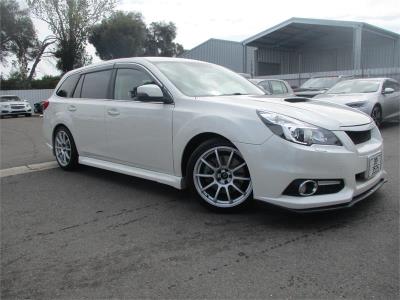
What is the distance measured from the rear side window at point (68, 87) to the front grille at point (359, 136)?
4.13 meters

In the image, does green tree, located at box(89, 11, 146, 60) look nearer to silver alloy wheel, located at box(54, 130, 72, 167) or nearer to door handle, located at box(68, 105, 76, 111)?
silver alloy wheel, located at box(54, 130, 72, 167)

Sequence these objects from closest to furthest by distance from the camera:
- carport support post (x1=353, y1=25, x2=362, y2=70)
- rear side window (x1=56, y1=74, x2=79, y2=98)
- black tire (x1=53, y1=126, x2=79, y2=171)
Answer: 1. black tire (x1=53, y1=126, x2=79, y2=171)
2. rear side window (x1=56, y1=74, x2=79, y2=98)
3. carport support post (x1=353, y1=25, x2=362, y2=70)

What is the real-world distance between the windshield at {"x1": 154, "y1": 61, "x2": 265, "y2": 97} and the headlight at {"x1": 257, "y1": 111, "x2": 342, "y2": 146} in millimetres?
1134

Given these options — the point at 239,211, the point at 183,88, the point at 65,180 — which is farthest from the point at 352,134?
the point at 65,180

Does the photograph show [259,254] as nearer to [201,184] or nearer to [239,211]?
[239,211]

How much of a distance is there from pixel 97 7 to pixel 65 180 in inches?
1722

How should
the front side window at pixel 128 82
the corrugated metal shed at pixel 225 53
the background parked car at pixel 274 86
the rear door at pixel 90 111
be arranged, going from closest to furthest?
the front side window at pixel 128 82 → the rear door at pixel 90 111 → the background parked car at pixel 274 86 → the corrugated metal shed at pixel 225 53

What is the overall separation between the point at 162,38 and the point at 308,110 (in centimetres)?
5320

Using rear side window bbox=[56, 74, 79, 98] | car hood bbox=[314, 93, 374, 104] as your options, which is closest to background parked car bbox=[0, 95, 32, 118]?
car hood bbox=[314, 93, 374, 104]

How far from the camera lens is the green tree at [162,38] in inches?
2138

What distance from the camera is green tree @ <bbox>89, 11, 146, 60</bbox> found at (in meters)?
43.6

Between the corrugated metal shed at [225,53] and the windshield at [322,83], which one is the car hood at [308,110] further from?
the corrugated metal shed at [225,53]

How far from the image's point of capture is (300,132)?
12.1ft

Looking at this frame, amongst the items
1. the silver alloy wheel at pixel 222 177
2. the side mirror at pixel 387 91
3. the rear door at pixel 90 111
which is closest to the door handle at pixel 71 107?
the rear door at pixel 90 111
